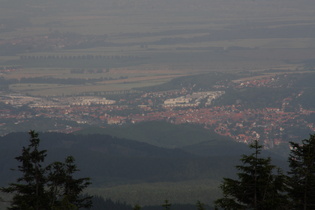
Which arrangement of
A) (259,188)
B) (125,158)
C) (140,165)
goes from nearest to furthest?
1. (259,188)
2. (140,165)
3. (125,158)

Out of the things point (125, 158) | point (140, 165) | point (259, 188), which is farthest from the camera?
point (125, 158)

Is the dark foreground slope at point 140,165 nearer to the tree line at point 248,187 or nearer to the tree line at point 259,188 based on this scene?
the tree line at point 248,187

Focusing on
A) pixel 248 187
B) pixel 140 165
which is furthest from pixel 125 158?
pixel 248 187

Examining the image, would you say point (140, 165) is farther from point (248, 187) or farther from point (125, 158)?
point (248, 187)

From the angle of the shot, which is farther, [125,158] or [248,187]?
[125,158]

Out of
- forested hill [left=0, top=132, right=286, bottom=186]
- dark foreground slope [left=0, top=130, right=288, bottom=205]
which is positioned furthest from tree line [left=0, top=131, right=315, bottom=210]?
forested hill [left=0, top=132, right=286, bottom=186]

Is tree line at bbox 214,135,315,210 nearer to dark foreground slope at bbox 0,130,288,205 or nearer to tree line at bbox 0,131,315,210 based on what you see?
tree line at bbox 0,131,315,210

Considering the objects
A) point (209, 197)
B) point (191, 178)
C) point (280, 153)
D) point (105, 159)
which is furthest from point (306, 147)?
point (280, 153)

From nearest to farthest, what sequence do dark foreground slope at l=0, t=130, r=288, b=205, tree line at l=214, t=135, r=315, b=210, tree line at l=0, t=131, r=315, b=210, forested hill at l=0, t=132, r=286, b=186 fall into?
tree line at l=214, t=135, r=315, b=210 → tree line at l=0, t=131, r=315, b=210 → dark foreground slope at l=0, t=130, r=288, b=205 → forested hill at l=0, t=132, r=286, b=186

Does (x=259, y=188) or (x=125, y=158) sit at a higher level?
(x=125, y=158)

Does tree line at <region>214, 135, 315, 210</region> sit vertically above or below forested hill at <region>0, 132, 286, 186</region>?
below

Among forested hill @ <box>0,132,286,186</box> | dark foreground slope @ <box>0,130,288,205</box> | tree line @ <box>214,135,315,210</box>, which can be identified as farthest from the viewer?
forested hill @ <box>0,132,286,186</box>

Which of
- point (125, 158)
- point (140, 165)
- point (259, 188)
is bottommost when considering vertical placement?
point (259, 188)

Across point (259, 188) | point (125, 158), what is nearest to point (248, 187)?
point (259, 188)
